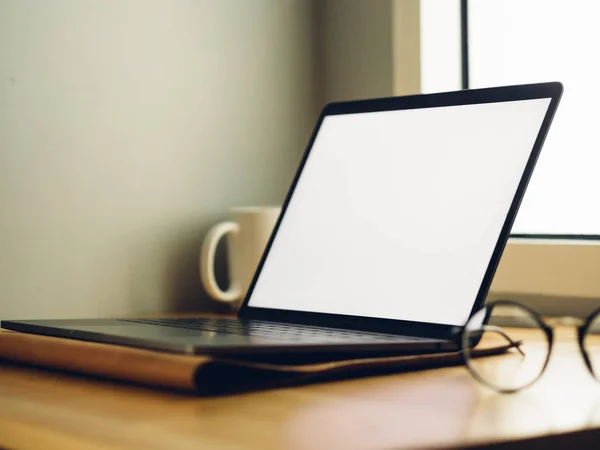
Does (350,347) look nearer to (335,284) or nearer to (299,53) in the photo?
(335,284)

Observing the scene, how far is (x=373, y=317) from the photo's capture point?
86 centimetres

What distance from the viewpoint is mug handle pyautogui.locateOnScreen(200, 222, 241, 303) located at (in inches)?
46.4

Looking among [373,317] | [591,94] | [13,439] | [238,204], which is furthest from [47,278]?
[591,94]

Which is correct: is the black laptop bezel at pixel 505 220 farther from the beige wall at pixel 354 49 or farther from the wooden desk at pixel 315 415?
the beige wall at pixel 354 49

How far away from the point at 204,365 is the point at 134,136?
62cm

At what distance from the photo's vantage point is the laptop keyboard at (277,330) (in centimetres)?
73

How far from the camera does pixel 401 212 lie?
0.90m

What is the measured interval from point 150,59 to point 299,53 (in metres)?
0.26

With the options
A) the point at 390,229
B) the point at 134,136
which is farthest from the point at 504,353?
the point at 134,136

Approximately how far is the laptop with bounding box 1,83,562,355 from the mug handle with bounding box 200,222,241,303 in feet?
0.62

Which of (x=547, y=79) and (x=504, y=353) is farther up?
(x=547, y=79)

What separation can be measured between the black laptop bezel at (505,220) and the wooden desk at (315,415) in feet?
0.33

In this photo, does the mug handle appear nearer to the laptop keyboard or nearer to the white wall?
the white wall

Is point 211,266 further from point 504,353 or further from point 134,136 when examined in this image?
point 504,353
